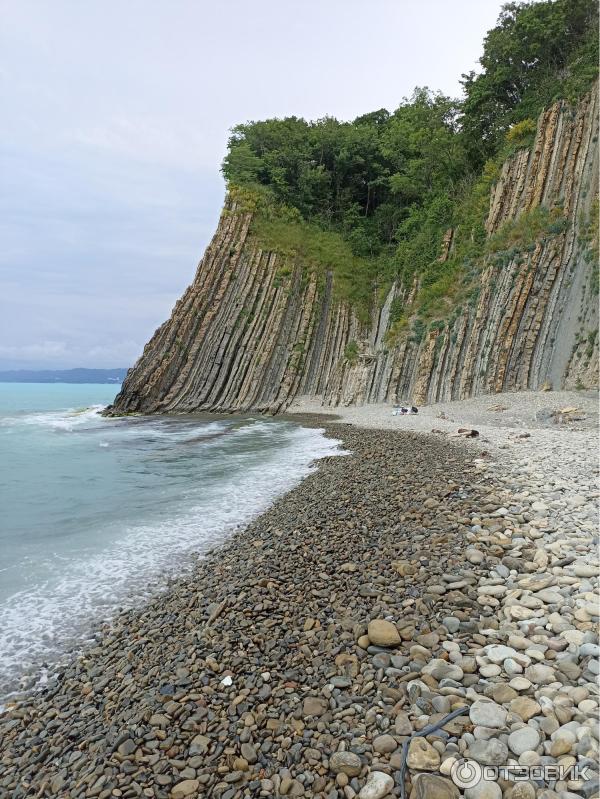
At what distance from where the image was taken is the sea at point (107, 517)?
600cm

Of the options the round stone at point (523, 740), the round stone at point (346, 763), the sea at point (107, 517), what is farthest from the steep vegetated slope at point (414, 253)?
the round stone at point (346, 763)

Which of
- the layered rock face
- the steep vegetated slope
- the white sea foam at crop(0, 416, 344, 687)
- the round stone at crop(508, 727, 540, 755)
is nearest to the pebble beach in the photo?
the round stone at crop(508, 727, 540, 755)

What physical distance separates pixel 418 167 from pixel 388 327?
591 inches

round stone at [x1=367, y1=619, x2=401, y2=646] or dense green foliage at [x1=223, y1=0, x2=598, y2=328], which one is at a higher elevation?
dense green foliage at [x1=223, y1=0, x2=598, y2=328]

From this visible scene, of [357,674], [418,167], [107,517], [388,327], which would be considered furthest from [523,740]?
[418,167]

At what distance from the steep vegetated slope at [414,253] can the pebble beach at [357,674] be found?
1627 centimetres

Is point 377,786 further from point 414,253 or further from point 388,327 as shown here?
point 414,253

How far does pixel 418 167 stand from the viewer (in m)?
38.7

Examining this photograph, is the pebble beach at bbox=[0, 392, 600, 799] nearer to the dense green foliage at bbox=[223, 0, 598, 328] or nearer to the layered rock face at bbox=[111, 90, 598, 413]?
the layered rock face at bbox=[111, 90, 598, 413]

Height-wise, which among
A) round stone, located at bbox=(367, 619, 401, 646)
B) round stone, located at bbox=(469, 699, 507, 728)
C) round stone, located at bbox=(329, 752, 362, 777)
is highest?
round stone, located at bbox=(469, 699, 507, 728)

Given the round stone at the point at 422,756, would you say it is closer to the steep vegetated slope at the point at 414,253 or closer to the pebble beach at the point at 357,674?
the pebble beach at the point at 357,674

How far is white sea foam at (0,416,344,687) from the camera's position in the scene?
560 cm

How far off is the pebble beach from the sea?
68 cm

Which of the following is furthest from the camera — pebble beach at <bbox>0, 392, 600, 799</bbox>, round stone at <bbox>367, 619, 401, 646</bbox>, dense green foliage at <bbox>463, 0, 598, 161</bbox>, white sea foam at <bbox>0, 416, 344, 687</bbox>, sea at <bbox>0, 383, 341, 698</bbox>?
dense green foliage at <bbox>463, 0, 598, 161</bbox>
